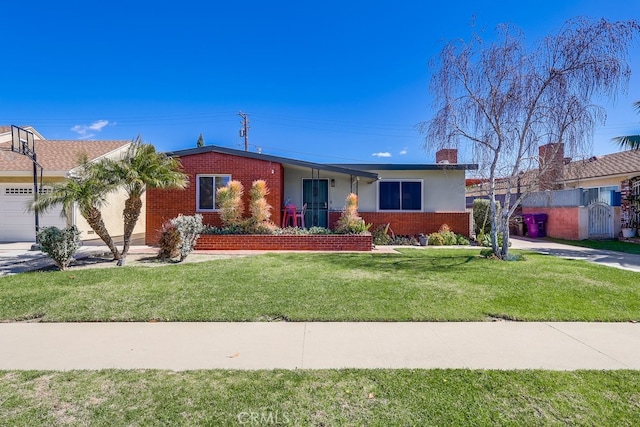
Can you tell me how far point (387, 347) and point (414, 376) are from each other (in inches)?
28.7

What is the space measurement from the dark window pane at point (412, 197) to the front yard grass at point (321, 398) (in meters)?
12.1

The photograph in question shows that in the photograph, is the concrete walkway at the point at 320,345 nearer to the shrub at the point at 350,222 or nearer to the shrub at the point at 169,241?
the shrub at the point at 169,241

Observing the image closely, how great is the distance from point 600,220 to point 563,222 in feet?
4.78

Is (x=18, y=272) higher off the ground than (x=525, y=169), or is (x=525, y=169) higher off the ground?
(x=525, y=169)

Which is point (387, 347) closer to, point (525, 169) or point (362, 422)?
point (362, 422)

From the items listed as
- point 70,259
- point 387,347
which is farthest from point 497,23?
point 70,259

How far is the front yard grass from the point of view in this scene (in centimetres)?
249

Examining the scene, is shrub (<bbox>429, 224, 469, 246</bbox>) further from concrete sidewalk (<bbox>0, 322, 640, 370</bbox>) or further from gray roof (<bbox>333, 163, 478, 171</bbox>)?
concrete sidewalk (<bbox>0, 322, 640, 370</bbox>)

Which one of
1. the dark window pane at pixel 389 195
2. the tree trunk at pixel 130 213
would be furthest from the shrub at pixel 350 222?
the tree trunk at pixel 130 213

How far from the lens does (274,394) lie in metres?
2.82

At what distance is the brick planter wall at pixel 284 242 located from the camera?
37.8ft

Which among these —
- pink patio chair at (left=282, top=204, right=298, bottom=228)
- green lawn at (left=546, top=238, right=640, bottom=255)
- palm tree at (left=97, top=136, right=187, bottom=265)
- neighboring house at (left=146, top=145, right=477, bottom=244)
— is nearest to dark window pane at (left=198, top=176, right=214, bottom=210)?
neighboring house at (left=146, top=145, right=477, bottom=244)

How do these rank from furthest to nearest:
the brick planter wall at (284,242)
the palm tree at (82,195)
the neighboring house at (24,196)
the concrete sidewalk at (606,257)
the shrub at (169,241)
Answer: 1. the neighboring house at (24,196)
2. the brick planter wall at (284,242)
3. the concrete sidewalk at (606,257)
4. the shrub at (169,241)
5. the palm tree at (82,195)

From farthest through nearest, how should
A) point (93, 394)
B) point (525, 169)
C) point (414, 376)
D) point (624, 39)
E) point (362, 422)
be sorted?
point (525, 169) → point (624, 39) → point (414, 376) → point (93, 394) → point (362, 422)
